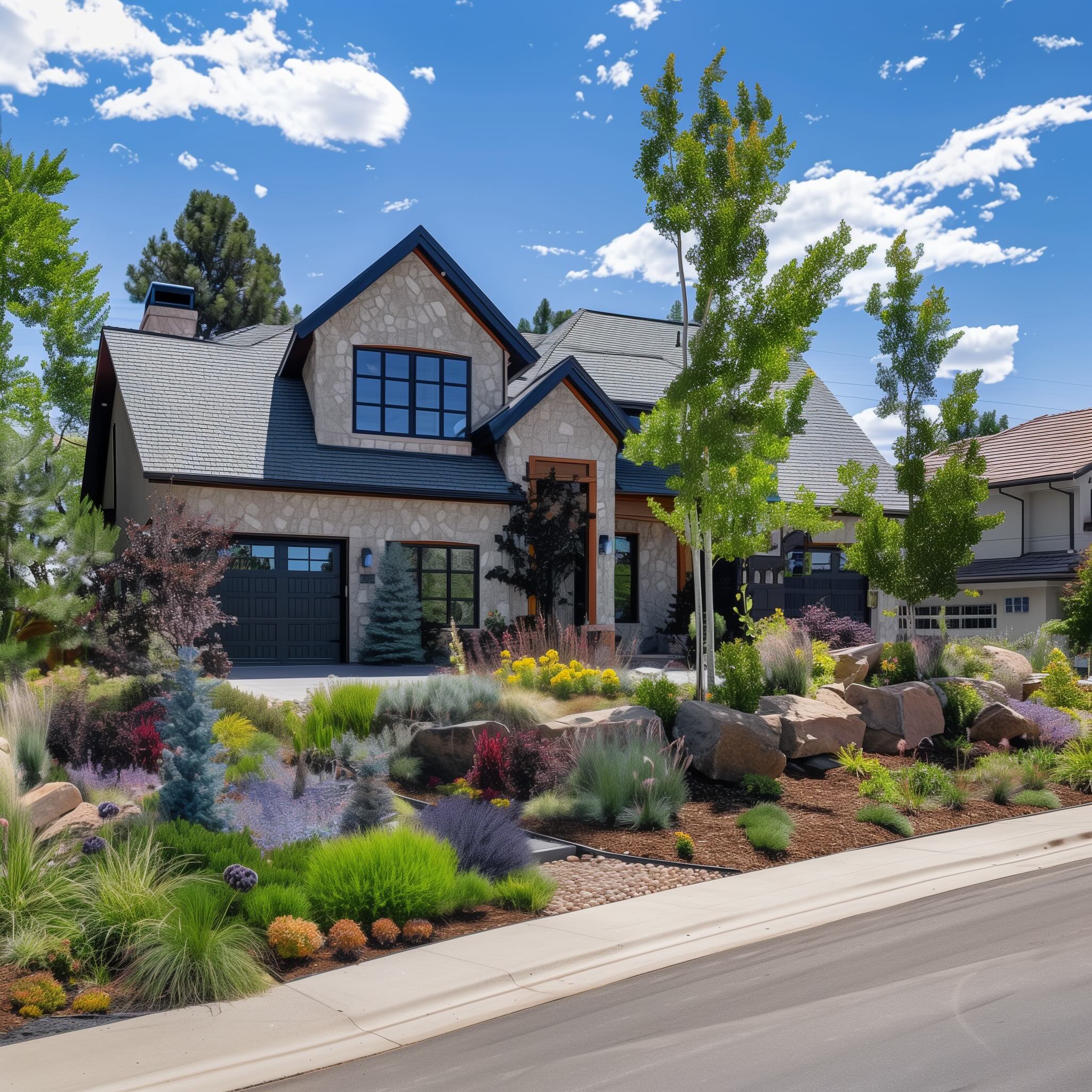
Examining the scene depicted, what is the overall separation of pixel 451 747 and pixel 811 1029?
6221 mm

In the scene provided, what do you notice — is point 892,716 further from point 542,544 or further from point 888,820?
point 542,544

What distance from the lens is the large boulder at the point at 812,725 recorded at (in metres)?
11.9

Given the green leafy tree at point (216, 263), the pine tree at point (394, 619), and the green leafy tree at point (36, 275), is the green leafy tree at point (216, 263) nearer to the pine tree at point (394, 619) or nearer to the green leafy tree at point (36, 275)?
the green leafy tree at point (36, 275)

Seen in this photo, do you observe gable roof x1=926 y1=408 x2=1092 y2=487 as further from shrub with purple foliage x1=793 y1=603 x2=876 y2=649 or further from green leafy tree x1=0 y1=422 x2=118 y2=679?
green leafy tree x1=0 y1=422 x2=118 y2=679

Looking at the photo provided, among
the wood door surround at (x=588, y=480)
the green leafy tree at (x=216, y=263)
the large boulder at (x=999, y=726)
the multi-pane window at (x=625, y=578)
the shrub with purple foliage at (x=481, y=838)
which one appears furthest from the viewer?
the green leafy tree at (x=216, y=263)

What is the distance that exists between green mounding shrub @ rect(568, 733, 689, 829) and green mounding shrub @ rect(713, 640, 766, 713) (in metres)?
1.80

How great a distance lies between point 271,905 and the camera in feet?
20.9

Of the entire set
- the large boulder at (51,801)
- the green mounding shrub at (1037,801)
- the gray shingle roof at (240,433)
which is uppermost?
the gray shingle roof at (240,433)

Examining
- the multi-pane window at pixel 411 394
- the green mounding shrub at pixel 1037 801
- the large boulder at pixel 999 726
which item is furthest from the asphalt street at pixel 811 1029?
the multi-pane window at pixel 411 394

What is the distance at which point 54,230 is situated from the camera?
975 inches

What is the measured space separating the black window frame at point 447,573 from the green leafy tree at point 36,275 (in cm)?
870

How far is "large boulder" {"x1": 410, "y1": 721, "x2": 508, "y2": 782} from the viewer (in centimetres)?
1086

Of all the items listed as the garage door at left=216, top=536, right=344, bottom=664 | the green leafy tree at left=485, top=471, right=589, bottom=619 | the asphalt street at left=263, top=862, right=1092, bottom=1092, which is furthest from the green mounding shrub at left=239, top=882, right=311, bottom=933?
the green leafy tree at left=485, top=471, right=589, bottom=619

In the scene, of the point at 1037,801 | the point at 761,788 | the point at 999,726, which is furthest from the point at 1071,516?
the point at 761,788
